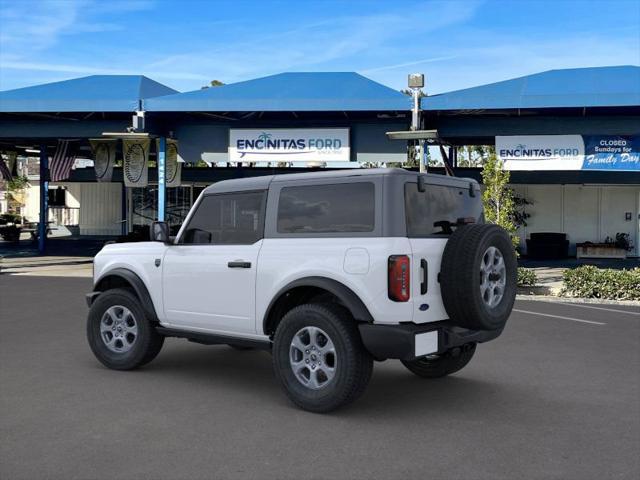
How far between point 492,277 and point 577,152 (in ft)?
51.6

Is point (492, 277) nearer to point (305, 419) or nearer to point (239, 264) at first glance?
point (305, 419)

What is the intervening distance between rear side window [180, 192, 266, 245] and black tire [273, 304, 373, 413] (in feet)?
3.15

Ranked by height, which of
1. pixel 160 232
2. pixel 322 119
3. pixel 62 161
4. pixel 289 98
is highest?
pixel 289 98

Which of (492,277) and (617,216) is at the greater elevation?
(617,216)

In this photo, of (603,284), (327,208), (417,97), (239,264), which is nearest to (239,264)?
(239,264)

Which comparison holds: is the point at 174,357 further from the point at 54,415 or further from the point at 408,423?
Result: the point at 408,423

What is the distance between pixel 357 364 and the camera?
17.2 ft

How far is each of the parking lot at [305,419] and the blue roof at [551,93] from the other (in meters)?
11.5

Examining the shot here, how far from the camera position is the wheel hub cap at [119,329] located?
702cm

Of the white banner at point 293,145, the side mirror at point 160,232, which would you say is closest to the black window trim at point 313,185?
the side mirror at point 160,232

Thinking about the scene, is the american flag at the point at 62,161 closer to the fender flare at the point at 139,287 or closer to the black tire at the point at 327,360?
the fender flare at the point at 139,287

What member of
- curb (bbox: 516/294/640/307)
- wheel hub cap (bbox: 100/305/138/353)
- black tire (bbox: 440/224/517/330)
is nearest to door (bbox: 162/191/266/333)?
wheel hub cap (bbox: 100/305/138/353)

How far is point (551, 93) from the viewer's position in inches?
728

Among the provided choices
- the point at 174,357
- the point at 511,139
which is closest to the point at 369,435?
the point at 174,357
